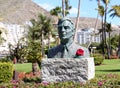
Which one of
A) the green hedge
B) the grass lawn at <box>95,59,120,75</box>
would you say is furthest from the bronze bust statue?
the grass lawn at <box>95,59,120,75</box>

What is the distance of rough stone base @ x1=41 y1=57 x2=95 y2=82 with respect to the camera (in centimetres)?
966

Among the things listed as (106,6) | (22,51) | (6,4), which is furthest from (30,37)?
(6,4)

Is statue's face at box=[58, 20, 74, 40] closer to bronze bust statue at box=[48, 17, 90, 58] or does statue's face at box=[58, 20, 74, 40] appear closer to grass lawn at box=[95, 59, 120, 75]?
bronze bust statue at box=[48, 17, 90, 58]

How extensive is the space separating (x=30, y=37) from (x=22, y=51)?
62.5 ft

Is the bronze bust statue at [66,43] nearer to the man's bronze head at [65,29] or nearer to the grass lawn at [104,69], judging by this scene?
the man's bronze head at [65,29]

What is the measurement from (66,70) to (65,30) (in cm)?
118

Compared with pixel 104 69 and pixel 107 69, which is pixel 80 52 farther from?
pixel 104 69

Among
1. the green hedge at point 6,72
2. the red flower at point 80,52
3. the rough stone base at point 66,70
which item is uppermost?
the red flower at point 80,52

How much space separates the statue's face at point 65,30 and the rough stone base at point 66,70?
27.4 inches

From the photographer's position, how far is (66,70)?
9.83 m

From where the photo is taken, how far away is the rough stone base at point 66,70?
31.7 ft

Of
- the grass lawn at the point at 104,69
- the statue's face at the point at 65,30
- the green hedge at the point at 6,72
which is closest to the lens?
the statue's face at the point at 65,30

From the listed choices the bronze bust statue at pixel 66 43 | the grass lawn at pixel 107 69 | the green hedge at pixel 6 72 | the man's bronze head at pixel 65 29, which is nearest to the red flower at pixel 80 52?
the bronze bust statue at pixel 66 43

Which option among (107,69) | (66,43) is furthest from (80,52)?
(107,69)
